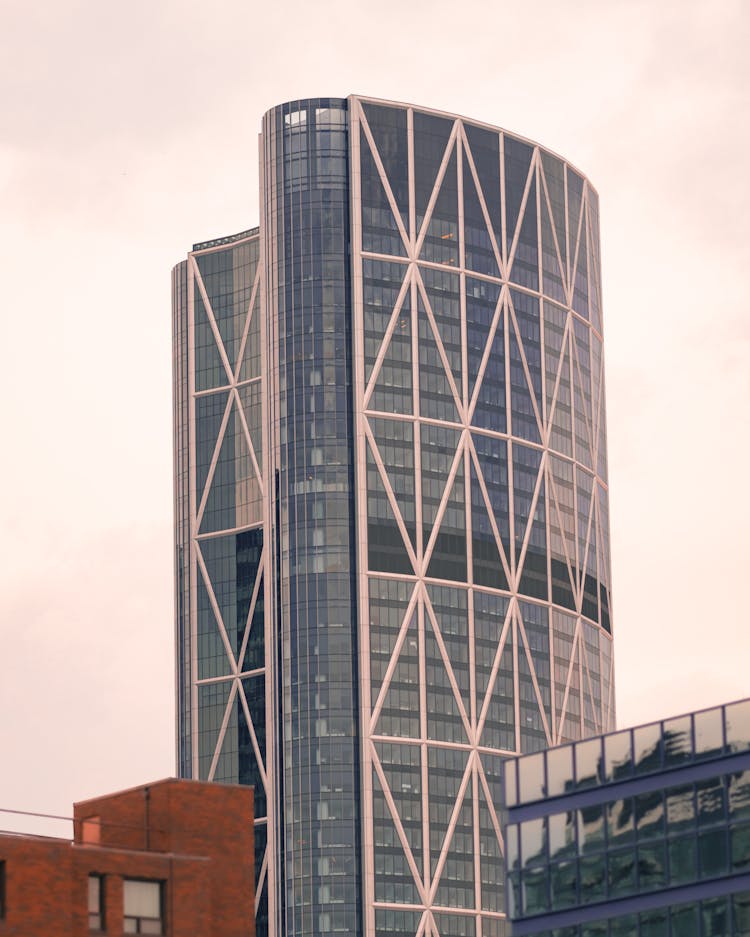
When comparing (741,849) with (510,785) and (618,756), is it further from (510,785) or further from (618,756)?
(510,785)

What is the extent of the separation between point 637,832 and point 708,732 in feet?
18.3

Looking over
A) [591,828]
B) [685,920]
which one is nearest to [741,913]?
[685,920]

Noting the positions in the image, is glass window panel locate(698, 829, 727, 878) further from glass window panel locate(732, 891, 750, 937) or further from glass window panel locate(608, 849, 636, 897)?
glass window panel locate(608, 849, 636, 897)

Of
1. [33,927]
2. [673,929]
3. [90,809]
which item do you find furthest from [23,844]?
[673,929]

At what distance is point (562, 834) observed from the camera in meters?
114

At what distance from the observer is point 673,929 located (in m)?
108

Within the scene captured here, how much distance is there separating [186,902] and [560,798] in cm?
2682

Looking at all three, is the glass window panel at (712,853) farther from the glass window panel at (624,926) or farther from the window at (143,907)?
the window at (143,907)

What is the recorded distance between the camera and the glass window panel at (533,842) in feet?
378

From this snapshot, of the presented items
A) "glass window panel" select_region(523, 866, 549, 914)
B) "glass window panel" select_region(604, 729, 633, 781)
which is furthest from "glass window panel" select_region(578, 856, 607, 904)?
"glass window panel" select_region(604, 729, 633, 781)

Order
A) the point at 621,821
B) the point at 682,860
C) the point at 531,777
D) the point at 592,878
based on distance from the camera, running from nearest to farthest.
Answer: the point at 682,860, the point at 621,821, the point at 592,878, the point at 531,777

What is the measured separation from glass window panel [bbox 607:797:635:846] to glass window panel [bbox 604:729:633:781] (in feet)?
3.92

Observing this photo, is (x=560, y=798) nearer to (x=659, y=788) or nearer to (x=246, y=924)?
(x=659, y=788)

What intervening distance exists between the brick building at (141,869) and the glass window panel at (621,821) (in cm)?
2121
